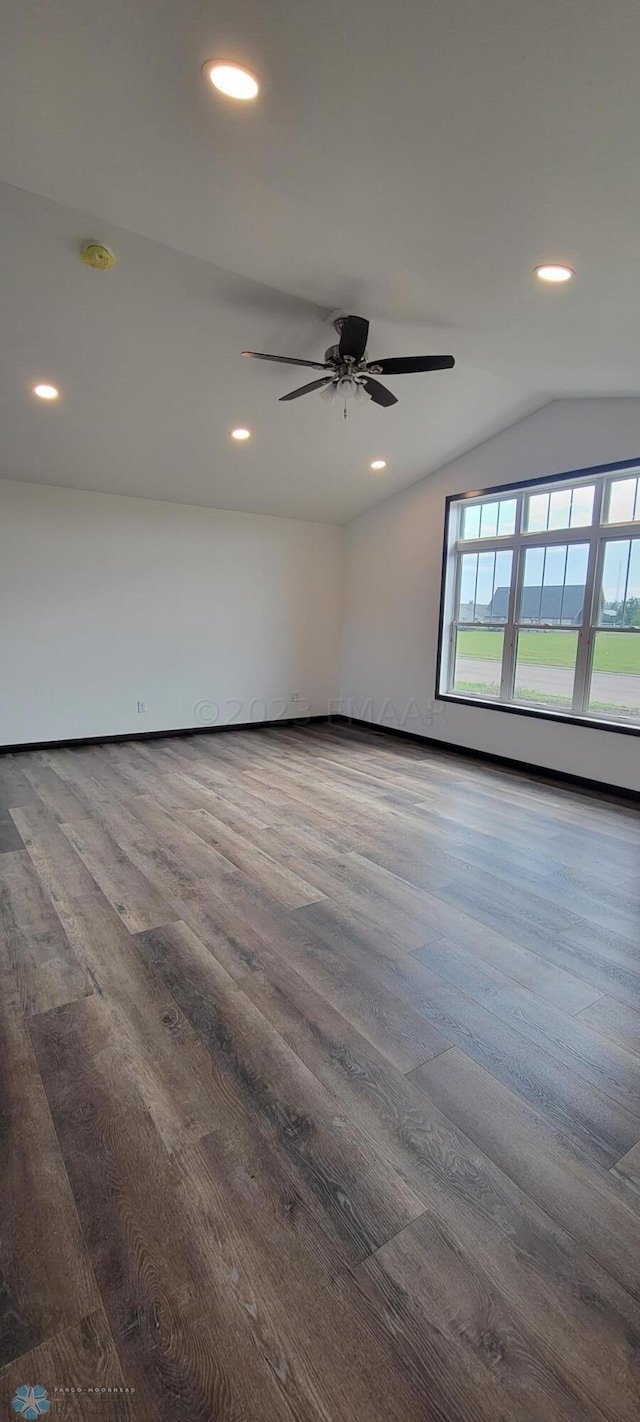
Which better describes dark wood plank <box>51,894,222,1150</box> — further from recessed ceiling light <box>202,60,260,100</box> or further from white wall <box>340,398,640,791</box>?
white wall <box>340,398,640,791</box>

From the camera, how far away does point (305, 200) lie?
92.2 inches

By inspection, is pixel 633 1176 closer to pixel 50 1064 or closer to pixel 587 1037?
pixel 587 1037

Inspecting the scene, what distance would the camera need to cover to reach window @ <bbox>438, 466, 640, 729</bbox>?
464 centimetres

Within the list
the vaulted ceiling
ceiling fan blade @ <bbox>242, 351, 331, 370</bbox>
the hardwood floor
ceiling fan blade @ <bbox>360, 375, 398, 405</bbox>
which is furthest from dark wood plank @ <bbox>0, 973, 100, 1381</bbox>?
ceiling fan blade @ <bbox>360, 375, 398, 405</bbox>

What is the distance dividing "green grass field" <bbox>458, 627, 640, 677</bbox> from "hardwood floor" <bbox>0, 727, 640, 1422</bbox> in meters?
1.97

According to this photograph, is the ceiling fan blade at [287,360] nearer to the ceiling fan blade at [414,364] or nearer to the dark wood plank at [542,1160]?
the ceiling fan blade at [414,364]

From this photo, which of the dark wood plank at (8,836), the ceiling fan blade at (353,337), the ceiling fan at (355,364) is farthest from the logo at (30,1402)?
the ceiling fan blade at (353,337)

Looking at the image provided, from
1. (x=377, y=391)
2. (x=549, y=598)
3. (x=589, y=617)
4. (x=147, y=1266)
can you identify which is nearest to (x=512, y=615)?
(x=549, y=598)

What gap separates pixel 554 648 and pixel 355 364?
296 centimetres

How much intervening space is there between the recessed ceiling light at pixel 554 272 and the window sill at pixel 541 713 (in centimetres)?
313

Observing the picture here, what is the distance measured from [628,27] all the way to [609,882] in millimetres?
3258

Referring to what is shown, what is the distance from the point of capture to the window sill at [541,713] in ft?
15.2

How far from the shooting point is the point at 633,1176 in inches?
59.0

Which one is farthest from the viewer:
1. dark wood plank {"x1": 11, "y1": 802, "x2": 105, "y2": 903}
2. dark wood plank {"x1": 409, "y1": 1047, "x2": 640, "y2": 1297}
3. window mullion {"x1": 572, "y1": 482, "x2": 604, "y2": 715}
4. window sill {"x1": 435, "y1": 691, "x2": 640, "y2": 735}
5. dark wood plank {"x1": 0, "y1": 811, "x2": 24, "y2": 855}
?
window mullion {"x1": 572, "y1": 482, "x2": 604, "y2": 715}
